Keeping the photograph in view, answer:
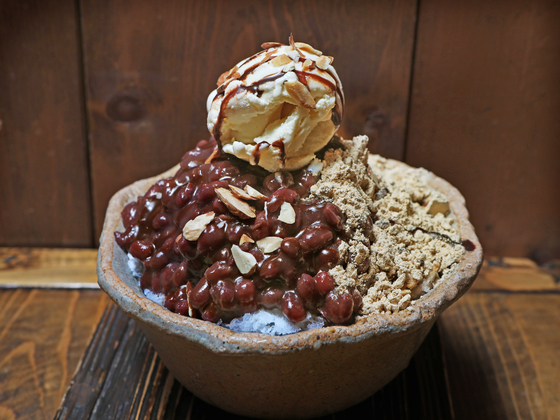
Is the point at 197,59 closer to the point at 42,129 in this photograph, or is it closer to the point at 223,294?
the point at 42,129

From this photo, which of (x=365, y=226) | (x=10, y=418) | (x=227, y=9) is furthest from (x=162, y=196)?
(x=227, y=9)

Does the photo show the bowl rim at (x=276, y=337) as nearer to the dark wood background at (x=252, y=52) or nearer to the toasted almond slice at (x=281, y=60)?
the toasted almond slice at (x=281, y=60)

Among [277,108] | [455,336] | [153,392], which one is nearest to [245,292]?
[277,108]

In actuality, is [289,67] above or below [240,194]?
above

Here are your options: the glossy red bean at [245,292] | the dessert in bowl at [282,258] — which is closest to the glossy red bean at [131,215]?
the dessert in bowl at [282,258]

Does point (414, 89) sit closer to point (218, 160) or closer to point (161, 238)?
point (218, 160)

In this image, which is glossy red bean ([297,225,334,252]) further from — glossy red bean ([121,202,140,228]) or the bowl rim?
glossy red bean ([121,202,140,228])

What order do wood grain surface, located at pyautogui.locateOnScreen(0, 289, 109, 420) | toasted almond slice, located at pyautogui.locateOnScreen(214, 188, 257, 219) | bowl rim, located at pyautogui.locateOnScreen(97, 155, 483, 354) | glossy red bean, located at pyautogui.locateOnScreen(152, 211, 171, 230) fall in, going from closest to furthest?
bowl rim, located at pyautogui.locateOnScreen(97, 155, 483, 354) < toasted almond slice, located at pyautogui.locateOnScreen(214, 188, 257, 219) < glossy red bean, located at pyautogui.locateOnScreen(152, 211, 171, 230) < wood grain surface, located at pyautogui.locateOnScreen(0, 289, 109, 420)

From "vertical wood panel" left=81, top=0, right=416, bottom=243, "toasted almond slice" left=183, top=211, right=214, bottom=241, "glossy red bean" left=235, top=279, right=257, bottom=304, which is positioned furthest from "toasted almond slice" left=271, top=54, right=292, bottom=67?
"vertical wood panel" left=81, top=0, right=416, bottom=243
